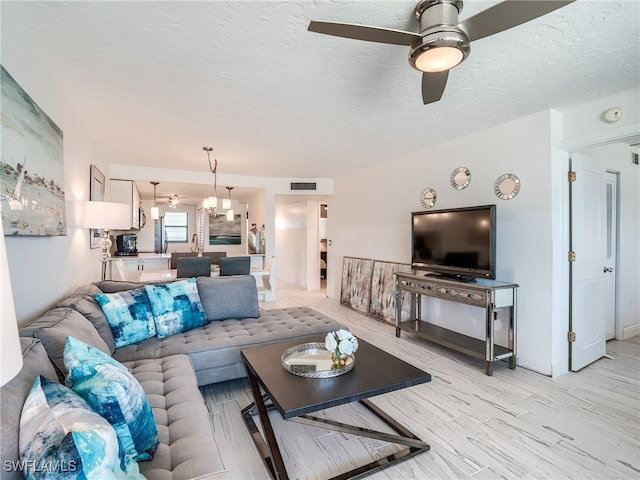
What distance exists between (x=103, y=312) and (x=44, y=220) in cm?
78

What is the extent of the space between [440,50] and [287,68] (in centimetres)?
109

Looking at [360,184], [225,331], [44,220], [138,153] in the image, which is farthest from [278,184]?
[44,220]

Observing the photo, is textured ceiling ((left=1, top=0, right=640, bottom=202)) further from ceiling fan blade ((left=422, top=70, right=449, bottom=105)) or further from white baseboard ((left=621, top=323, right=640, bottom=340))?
white baseboard ((left=621, top=323, right=640, bottom=340))

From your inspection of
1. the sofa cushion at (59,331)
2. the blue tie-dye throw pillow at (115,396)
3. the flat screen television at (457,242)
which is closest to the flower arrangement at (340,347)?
the blue tie-dye throw pillow at (115,396)

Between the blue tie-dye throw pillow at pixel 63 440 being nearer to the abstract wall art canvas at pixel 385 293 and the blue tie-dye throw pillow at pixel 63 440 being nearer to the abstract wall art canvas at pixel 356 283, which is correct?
the abstract wall art canvas at pixel 385 293

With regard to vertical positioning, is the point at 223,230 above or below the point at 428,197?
below

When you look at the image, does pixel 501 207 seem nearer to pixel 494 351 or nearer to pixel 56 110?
pixel 494 351

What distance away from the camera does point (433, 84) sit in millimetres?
1895

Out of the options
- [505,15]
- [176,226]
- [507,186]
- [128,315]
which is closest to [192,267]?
[128,315]

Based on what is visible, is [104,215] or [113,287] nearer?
[113,287]

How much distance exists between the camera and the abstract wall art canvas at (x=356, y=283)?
5.19m

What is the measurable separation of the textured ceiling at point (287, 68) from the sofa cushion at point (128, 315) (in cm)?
167

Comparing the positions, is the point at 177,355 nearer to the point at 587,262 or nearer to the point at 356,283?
the point at 356,283

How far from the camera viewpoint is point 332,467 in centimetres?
177
